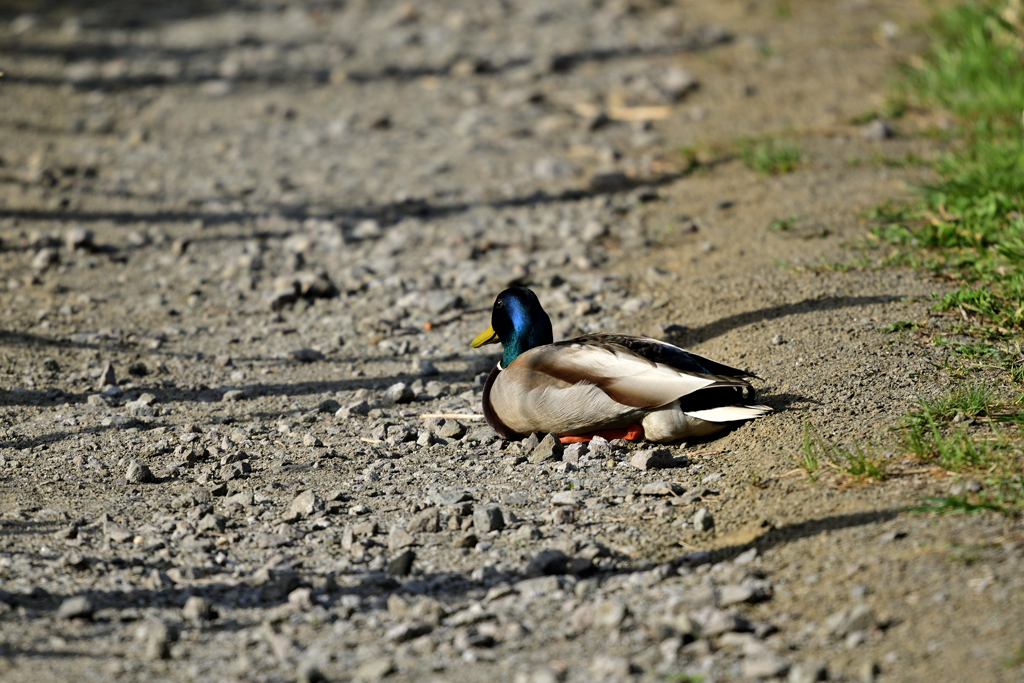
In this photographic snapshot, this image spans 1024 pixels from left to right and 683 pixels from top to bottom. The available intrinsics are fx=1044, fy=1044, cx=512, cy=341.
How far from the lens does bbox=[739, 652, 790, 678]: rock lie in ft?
8.09

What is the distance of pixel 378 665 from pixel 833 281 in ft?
10.6

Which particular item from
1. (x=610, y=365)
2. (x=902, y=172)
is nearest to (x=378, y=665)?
(x=610, y=365)

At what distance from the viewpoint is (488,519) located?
3.33 meters

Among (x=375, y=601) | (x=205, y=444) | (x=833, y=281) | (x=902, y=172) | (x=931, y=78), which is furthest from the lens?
Answer: (x=931, y=78)

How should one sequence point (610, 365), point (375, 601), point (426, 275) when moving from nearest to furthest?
1. point (375, 601)
2. point (610, 365)
3. point (426, 275)

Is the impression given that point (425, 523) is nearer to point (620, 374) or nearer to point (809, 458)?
point (620, 374)

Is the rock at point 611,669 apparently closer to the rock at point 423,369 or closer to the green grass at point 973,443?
the green grass at point 973,443

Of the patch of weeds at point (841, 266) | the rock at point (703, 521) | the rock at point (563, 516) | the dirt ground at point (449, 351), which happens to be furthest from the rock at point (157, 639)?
the patch of weeds at point (841, 266)

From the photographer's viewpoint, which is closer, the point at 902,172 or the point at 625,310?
the point at 625,310

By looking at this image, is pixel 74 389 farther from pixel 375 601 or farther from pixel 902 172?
pixel 902 172

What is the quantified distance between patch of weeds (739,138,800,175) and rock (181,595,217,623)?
16.4 feet

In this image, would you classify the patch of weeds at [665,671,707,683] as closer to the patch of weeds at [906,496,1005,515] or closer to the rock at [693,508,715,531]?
the rock at [693,508,715,531]

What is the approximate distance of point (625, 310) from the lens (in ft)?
17.4

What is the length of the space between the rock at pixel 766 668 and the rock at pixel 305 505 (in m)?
1.58
